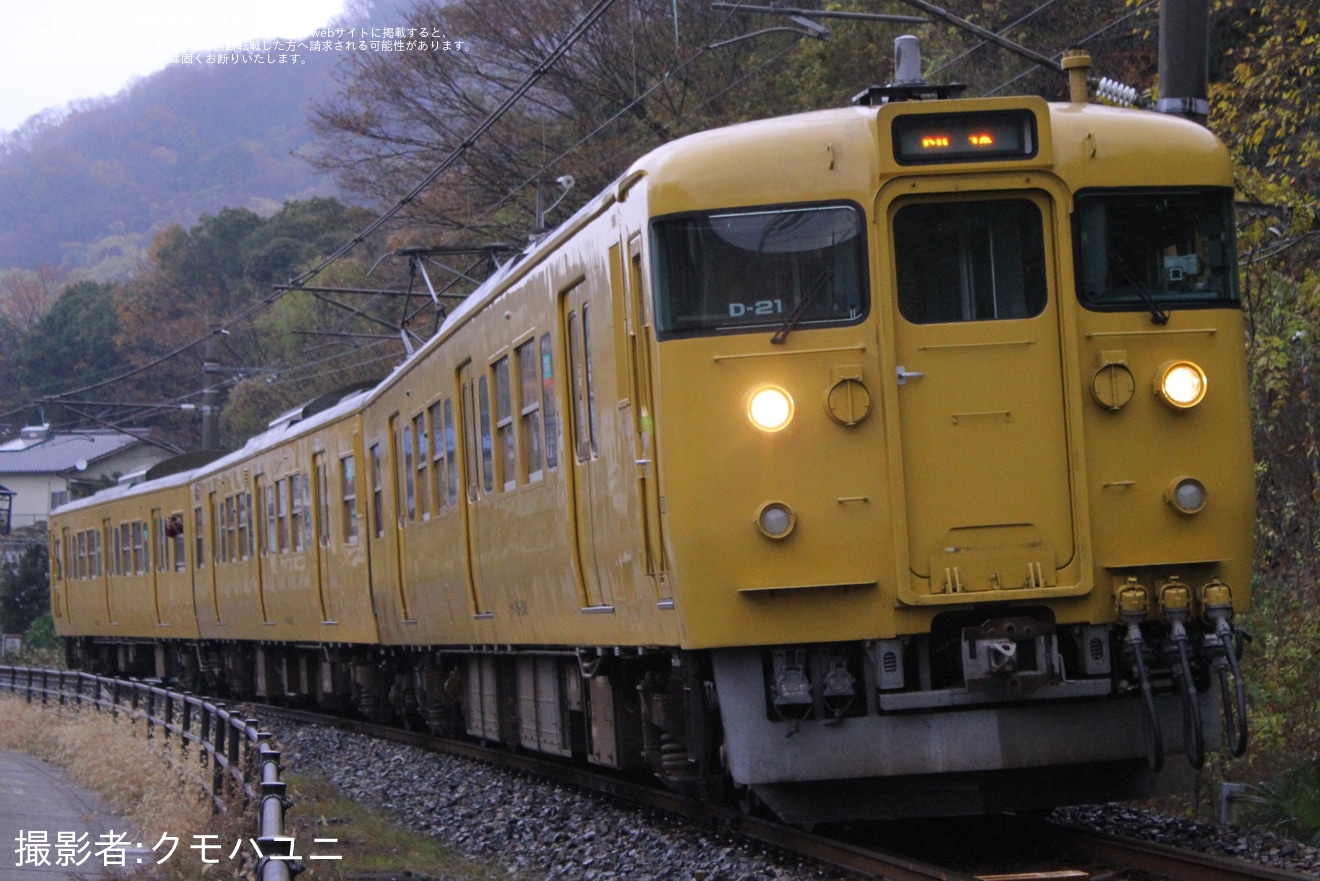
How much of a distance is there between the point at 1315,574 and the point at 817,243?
6213 millimetres

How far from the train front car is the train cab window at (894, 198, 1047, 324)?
0.01 m

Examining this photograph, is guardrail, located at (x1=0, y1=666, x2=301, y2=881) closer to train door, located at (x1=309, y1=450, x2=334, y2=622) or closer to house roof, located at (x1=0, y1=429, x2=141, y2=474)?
train door, located at (x1=309, y1=450, x2=334, y2=622)

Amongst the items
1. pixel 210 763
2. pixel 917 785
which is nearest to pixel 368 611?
pixel 210 763

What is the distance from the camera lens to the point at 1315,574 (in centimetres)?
1220

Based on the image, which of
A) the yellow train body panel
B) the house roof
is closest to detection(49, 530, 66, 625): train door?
the yellow train body panel

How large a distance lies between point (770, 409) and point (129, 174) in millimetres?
112794

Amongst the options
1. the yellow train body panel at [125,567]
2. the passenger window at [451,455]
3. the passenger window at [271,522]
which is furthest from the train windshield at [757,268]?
the yellow train body panel at [125,567]

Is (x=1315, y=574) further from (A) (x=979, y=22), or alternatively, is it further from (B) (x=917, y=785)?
(A) (x=979, y=22)

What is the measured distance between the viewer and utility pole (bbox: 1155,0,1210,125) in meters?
9.64

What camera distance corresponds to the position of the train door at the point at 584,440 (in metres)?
8.84

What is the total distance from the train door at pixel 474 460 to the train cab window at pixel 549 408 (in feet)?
4.58

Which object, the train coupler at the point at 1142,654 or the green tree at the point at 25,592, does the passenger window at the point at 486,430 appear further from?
the green tree at the point at 25,592

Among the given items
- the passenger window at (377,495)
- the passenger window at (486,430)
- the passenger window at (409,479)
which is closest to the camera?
the passenger window at (486,430)

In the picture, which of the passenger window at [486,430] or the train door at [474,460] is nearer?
the passenger window at [486,430]
